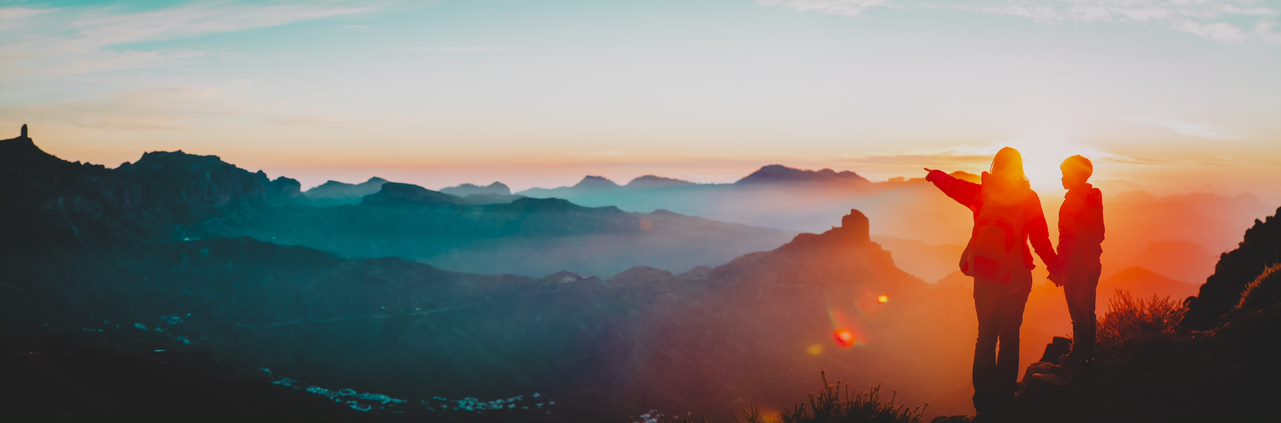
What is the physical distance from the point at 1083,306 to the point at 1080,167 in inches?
86.9

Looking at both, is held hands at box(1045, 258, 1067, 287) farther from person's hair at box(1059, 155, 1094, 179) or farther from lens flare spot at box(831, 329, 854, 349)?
lens flare spot at box(831, 329, 854, 349)

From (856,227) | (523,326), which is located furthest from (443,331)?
(856,227)

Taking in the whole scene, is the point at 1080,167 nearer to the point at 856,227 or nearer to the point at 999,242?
the point at 999,242

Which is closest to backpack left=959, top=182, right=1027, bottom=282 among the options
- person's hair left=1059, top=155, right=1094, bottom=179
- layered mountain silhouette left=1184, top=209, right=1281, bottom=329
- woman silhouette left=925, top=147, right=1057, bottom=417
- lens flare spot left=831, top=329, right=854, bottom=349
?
woman silhouette left=925, top=147, right=1057, bottom=417

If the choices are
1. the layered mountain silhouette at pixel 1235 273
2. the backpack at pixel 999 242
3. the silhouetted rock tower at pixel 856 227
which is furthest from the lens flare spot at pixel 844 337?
the backpack at pixel 999 242

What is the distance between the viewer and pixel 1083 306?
11.2 metres

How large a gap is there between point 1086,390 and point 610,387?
12767 cm

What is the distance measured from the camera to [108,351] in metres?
103

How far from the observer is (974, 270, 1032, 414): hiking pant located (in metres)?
10.2

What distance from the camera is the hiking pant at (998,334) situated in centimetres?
1020

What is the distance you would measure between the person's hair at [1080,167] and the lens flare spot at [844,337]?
138 m

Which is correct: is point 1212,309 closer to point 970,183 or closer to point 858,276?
point 970,183

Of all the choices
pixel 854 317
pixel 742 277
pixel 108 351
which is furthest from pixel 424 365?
pixel 854 317

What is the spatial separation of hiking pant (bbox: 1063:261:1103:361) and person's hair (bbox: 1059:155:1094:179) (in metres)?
1.41
